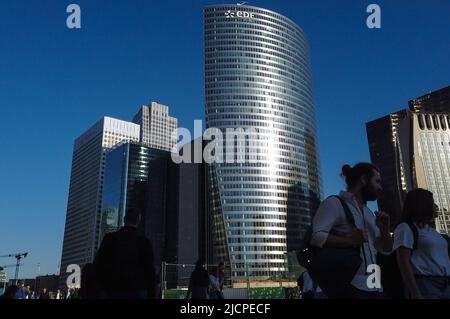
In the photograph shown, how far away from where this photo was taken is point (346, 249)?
356cm

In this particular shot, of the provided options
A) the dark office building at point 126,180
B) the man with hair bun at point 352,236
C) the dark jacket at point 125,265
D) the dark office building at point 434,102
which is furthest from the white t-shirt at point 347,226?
the dark office building at point 434,102

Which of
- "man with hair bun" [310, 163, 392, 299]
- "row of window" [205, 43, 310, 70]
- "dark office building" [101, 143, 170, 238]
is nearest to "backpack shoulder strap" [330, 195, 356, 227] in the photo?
"man with hair bun" [310, 163, 392, 299]

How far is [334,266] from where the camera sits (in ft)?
11.4

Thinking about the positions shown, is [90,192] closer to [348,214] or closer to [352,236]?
[348,214]

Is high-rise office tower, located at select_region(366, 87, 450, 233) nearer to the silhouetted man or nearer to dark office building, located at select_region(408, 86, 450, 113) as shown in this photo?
dark office building, located at select_region(408, 86, 450, 113)

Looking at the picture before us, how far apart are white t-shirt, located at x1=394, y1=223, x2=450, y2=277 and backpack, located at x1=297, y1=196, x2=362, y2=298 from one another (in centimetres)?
89

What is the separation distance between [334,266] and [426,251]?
1.38m

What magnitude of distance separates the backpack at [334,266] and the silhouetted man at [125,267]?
7.82ft

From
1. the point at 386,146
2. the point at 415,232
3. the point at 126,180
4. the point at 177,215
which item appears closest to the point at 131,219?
the point at 415,232

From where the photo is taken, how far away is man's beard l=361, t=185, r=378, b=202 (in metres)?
4.24

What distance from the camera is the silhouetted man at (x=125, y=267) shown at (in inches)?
196
